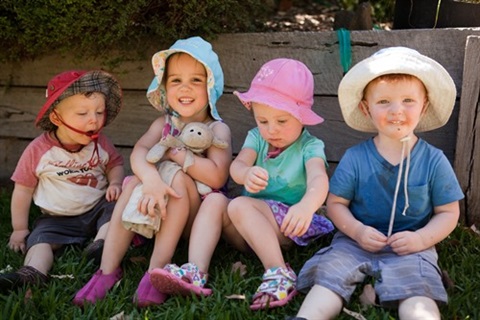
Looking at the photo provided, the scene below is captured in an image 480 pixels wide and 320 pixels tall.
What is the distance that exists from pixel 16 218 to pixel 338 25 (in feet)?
7.39

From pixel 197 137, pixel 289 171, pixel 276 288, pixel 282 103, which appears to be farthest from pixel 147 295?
pixel 282 103

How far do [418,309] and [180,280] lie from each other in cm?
100

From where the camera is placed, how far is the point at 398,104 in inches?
118

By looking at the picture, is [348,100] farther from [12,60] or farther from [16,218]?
[12,60]

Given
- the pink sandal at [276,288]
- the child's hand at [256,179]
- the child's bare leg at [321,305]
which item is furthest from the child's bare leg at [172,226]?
the child's bare leg at [321,305]

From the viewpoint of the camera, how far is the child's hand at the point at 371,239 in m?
3.00

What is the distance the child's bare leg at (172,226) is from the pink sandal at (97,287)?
7.4 inches

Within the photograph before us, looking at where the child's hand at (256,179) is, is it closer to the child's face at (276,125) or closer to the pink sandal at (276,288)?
the child's face at (276,125)

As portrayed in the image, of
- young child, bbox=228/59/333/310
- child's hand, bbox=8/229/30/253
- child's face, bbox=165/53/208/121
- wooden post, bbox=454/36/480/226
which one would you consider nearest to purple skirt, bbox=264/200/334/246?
young child, bbox=228/59/333/310

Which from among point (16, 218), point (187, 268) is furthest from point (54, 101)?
point (187, 268)

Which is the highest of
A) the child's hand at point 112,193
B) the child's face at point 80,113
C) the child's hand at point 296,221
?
the child's face at point 80,113

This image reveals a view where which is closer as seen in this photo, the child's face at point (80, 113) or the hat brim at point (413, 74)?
the hat brim at point (413, 74)

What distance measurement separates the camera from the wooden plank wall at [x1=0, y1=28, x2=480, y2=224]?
12.5 feet

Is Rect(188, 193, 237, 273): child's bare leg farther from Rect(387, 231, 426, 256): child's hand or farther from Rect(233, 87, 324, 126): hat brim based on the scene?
Rect(387, 231, 426, 256): child's hand
